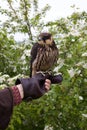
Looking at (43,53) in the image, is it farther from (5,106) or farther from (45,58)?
(5,106)

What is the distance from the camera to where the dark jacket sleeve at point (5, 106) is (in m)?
1.62

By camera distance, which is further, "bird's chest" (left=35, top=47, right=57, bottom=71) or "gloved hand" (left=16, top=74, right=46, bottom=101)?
"bird's chest" (left=35, top=47, right=57, bottom=71)

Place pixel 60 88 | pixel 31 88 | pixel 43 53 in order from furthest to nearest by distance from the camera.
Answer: pixel 60 88, pixel 43 53, pixel 31 88

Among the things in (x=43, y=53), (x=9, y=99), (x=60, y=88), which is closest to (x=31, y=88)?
(x=9, y=99)

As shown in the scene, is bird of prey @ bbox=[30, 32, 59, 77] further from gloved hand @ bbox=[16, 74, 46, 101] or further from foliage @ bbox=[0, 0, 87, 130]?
gloved hand @ bbox=[16, 74, 46, 101]

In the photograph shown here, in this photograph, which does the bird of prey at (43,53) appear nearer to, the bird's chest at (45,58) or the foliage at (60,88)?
the bird's chest at (45,58)

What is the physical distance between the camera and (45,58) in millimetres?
3633

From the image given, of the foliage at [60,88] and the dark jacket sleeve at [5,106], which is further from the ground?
the dark jacket sleeve at [5,106]

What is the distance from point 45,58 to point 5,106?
203 cm

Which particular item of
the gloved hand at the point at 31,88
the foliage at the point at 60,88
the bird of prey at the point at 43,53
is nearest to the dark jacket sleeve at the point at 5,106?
the gloved hand at the point at 31,88

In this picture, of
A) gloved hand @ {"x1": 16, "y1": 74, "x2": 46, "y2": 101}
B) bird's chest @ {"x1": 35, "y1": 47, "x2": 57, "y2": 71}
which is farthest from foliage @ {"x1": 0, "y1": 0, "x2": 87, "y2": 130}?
gloved hand @ {"x1": 16, "y1": 74, "x2": 46, "y2": 101}

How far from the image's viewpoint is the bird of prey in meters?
3.52

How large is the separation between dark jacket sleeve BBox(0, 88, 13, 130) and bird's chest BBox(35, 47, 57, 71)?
1846 millimetres

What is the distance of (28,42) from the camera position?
621cm
